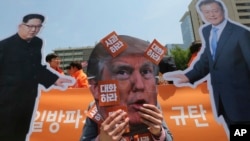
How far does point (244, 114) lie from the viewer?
7.59 feet

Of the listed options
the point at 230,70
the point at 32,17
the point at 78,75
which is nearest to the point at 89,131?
the point at 78,75

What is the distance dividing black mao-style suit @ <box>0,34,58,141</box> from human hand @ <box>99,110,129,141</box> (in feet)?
2.18

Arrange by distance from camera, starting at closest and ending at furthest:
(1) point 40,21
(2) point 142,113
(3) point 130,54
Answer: (2) point 142,113
(3) point 130,54
(1) point 40,21

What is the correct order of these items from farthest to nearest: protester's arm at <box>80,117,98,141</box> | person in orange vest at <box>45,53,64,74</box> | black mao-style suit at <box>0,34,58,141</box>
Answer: person in orange vest at <box>45,53,64,74</box> < black mao-style suit at <box>0,34,58,141</box> < protester's arm at <box>80,117,98,141</box>

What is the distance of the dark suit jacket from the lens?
2.34m

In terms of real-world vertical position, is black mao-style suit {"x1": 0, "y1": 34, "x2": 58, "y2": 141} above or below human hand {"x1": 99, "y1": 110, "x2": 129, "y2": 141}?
above

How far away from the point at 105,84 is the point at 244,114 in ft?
3.45

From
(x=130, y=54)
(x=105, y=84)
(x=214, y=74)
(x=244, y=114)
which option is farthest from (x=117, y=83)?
(x=244, y=114)

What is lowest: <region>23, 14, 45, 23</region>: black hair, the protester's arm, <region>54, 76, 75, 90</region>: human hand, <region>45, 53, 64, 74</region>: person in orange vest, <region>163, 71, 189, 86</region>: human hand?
the protester's arm

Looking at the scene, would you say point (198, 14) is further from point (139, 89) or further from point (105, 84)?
point (105, 84)

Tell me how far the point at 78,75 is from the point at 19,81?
50cm

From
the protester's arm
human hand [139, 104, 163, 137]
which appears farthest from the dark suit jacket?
the protester's arm

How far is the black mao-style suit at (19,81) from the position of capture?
2.34 m

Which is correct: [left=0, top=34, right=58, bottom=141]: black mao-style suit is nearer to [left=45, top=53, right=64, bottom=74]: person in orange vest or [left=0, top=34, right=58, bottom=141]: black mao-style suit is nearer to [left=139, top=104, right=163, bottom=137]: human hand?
[left=45, top=53, right=64, bottom=74]: person in orange vest
